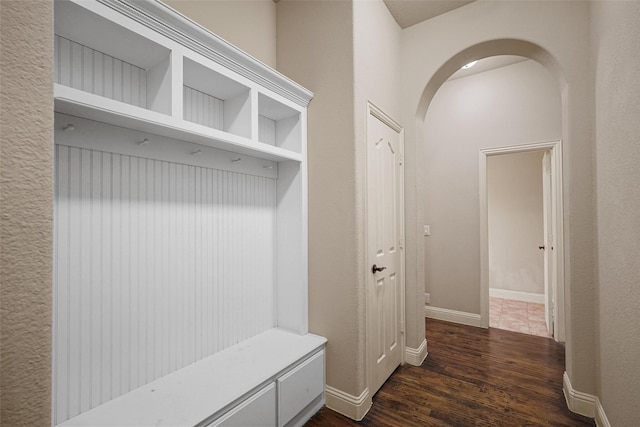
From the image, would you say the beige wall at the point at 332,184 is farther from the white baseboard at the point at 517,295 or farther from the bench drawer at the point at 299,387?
the white baseboard at the point at 517,295

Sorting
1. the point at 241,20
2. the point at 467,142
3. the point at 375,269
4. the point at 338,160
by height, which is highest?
the point at 241,20

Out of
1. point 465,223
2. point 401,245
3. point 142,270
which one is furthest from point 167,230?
point 465,223

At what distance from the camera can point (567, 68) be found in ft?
6.57

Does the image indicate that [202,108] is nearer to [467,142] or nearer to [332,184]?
[332,184]

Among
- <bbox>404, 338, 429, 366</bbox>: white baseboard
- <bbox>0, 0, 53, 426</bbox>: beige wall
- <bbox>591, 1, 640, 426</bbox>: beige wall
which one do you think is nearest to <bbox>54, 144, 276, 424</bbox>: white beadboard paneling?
<bbox>0, 0, 53, 426</bbox>: beige wall

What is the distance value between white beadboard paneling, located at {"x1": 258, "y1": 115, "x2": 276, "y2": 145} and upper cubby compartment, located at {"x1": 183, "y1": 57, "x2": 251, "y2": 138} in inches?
11.9

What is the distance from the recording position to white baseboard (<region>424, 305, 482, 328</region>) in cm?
344

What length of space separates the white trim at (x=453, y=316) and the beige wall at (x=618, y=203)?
5.24 ft

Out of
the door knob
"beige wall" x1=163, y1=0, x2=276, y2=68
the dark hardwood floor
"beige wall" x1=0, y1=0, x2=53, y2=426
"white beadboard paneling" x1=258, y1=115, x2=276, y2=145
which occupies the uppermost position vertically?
"beige wall" x1=163, y1=0, x2=276, y2=68

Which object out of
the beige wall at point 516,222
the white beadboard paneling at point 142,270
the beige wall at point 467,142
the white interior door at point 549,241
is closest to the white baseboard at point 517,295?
the beige wall at point 516,222

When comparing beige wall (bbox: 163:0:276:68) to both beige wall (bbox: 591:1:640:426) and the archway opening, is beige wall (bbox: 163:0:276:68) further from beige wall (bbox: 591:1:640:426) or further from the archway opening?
beige wall (bbox: 591:1:640:426)

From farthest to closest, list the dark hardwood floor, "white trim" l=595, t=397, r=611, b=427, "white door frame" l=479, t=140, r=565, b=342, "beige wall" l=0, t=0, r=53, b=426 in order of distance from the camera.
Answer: "white door frame" l=479, t=140, r=565, b=342, the dark hardwood floor, "white trim" l=595, t=397, r=611, b=427, "beige wall" l=0, t=0, r=53, b=426

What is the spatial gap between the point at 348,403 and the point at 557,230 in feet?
8.48

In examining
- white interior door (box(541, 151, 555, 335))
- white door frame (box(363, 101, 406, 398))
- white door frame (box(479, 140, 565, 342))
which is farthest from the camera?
white interior door (box(541, 151, 555, 335))
